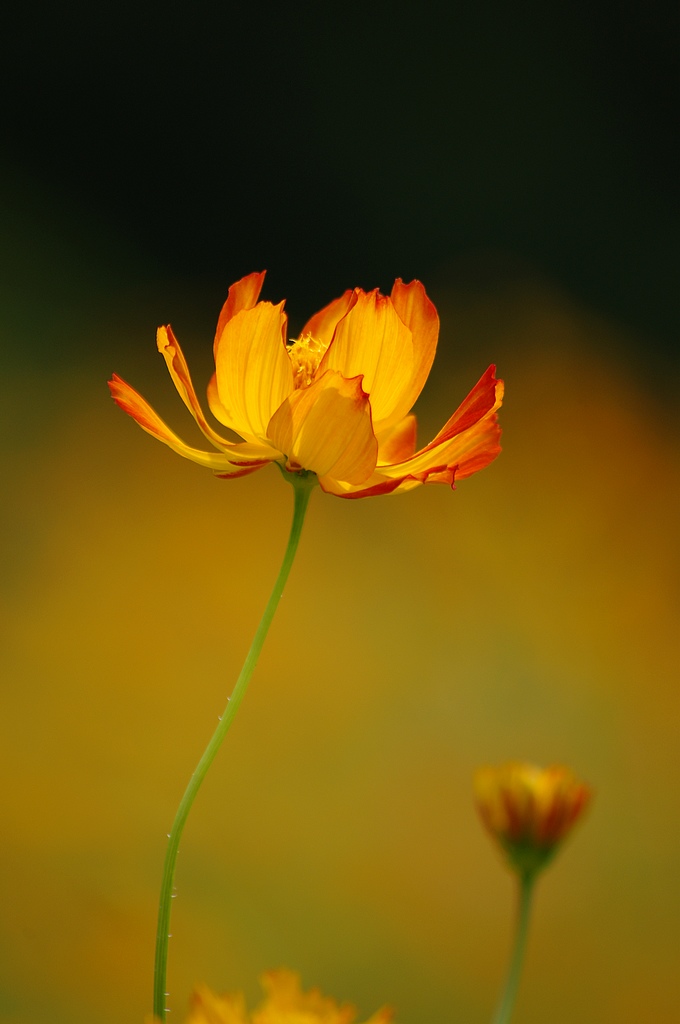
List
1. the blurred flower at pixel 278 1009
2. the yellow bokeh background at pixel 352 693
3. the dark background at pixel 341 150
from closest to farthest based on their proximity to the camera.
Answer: the blurred flower at pixel 278 1009, the yellow bokeh background at pixel 352 693, the dark background at pixel 341 150

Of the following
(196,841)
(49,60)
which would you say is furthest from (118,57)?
(196,841)

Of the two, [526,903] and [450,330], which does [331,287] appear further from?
[526,903]

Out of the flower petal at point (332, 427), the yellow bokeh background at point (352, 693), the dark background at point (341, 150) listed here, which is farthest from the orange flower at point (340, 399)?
the dark background at point (341, 150)

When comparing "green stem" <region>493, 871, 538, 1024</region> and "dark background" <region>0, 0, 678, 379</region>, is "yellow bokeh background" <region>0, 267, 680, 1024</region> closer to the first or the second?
"dark background" <region>0, 0, 678, 379</region>

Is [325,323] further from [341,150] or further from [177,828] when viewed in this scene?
[341,150]

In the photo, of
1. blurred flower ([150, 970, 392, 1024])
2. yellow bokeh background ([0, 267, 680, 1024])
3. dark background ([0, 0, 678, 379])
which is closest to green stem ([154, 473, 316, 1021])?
blurred flower ([150, 970, 392, 1024])

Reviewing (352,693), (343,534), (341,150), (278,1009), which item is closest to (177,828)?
(278,1009)

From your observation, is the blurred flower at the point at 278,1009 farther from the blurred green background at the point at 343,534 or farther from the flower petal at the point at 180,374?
the blurred green background at the point at 343,534
